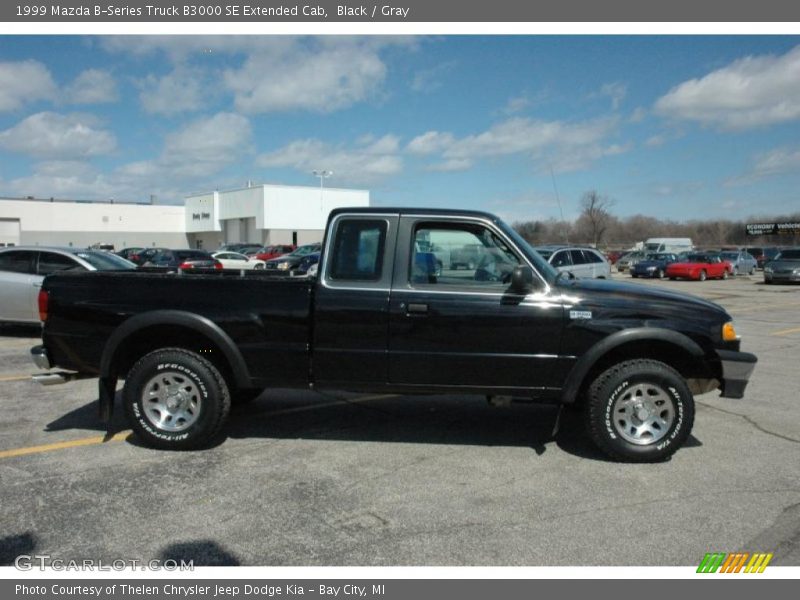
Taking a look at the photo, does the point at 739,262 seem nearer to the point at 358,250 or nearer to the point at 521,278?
the point at 521,278

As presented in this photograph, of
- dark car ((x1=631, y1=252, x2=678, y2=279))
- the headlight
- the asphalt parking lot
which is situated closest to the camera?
the asphalt parking lot

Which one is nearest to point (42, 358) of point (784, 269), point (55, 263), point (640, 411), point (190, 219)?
point (640, 411)

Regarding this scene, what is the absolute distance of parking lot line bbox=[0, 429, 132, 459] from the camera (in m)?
4.99

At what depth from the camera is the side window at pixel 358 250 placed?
4.95m

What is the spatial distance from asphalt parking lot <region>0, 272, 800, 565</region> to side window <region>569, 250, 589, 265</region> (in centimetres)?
1389

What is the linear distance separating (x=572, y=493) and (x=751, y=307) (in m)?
17.1

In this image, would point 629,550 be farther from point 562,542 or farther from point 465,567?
point 465,567

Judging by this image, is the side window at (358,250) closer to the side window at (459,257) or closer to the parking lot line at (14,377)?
the side window at (459,257)

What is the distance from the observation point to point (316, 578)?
3.23 meters

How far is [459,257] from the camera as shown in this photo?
4957 millimetres

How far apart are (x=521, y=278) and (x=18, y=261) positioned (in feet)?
31.9


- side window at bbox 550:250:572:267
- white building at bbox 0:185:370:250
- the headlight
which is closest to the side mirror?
the headlight

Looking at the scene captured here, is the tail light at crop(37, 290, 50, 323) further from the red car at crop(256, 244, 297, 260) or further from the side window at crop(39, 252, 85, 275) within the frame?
the red car at crop(256, 244, 297, 260)

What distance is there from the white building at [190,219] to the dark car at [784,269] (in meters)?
43.4
